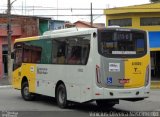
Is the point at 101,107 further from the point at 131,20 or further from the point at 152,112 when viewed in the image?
the point at 131,20

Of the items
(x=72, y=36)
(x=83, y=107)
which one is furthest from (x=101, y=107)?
(x=72, y=36)

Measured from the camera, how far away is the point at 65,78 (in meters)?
17.8

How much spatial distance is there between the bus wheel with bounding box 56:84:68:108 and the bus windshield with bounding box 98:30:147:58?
2804mm

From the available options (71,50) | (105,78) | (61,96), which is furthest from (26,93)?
(105,78)

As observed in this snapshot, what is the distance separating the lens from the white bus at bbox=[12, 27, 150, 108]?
52.2 ft

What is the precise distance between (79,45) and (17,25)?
1211 inches

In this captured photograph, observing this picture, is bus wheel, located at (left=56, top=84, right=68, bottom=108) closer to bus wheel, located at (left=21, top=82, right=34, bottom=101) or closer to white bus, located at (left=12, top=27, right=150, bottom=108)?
white bus, located at (left=12, top=27, right=150, bottom=108)

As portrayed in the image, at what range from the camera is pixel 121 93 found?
52.4 feet

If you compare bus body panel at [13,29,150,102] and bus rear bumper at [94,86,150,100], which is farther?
bus body panel at [13,29,150,102]

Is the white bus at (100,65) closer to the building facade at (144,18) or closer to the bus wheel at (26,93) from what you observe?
the bus wheel at (26,93)

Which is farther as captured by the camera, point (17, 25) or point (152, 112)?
point (17, 25)

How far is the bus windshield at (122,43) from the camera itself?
16.1 metres

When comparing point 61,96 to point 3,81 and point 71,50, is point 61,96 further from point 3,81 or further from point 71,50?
point 3,81

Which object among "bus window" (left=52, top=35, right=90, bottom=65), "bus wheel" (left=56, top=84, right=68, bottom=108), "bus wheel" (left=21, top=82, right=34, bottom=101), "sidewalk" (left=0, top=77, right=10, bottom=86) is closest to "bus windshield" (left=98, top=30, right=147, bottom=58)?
"bus window" (left=52, top=35, right=90, bottom=65)
